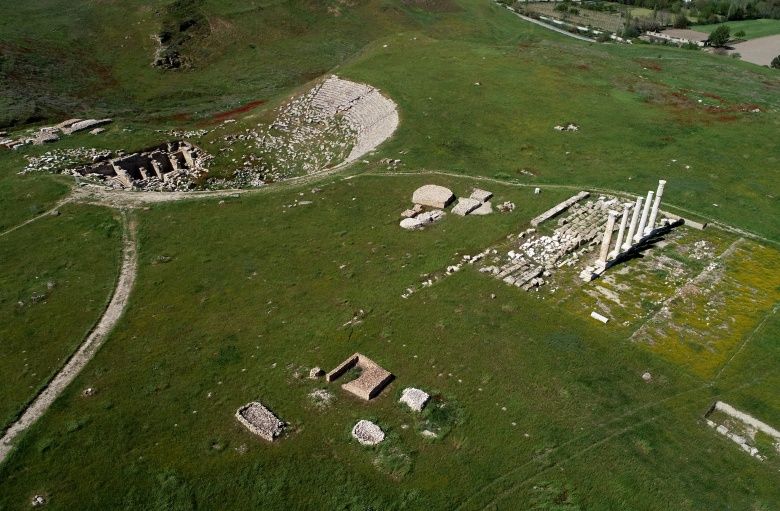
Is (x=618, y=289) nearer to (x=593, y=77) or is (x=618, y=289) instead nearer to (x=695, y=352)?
(x=695, y=352)

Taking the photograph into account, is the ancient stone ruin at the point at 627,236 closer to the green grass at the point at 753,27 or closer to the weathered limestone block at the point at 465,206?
the weathered limestone block at the point at 465,206

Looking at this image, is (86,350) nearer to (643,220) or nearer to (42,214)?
(42,214)

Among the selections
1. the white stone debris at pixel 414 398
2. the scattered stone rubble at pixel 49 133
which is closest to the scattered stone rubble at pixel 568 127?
the white stone debris at pixel 414 398

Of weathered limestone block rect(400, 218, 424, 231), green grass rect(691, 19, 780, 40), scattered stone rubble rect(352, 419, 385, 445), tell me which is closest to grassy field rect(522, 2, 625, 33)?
green grass rect(691, 19, 780, 40)

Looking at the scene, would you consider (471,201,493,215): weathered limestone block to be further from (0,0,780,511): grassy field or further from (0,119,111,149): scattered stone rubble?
(0,119,111,149): scattered stone rubble

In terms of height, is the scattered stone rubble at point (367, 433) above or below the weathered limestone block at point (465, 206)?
below

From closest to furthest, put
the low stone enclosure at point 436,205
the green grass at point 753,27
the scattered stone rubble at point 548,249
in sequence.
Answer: the scattered stone rubble at point 548,249
the low stone enclosure at point 436,205
the green grass at point 753,27

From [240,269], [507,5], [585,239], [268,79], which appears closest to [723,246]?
[585,239]
